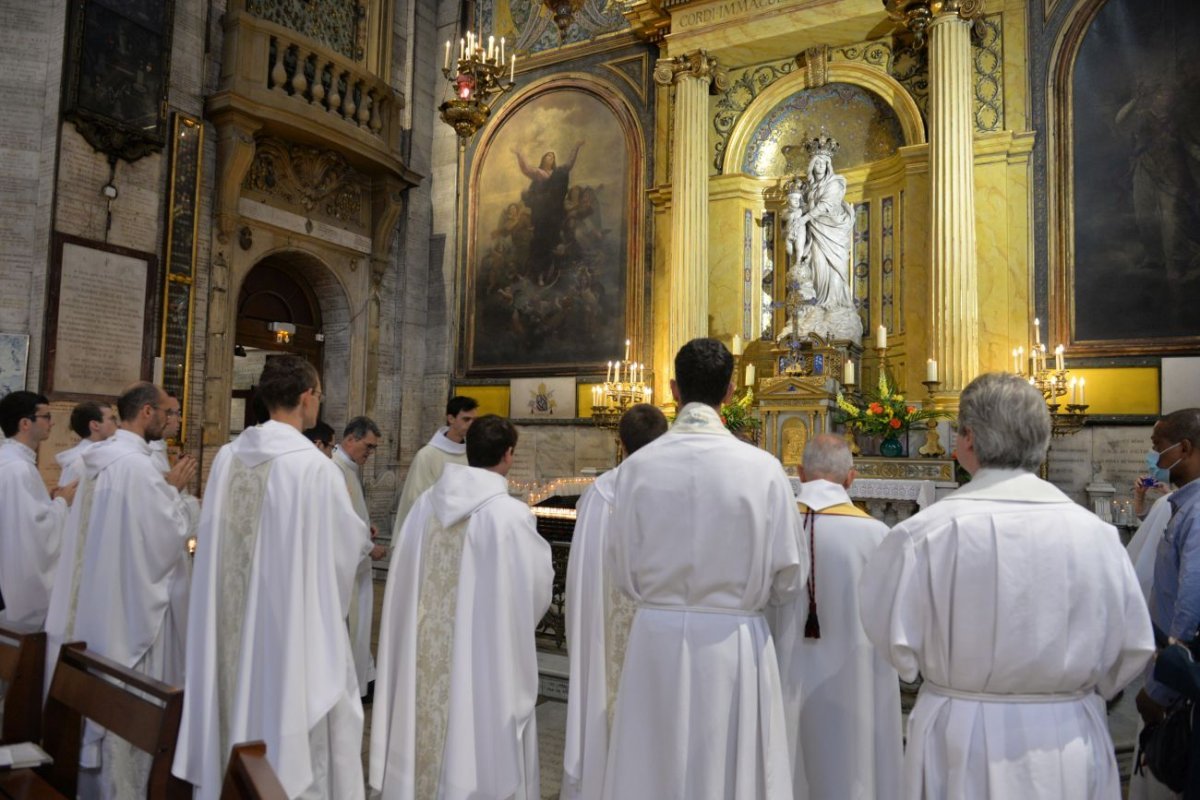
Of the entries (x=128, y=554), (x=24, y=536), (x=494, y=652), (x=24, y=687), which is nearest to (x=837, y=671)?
(x=494, y=652)

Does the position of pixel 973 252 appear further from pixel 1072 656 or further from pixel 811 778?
pixel 1072 656

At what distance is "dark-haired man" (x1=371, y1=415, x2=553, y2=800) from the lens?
3271 millimetres

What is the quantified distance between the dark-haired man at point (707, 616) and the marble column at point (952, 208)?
6.92m

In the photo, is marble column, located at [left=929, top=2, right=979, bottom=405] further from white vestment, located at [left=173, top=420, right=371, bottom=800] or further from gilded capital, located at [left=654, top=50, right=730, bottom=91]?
white vestment, located at [left=173, top=420, right=371, bottom=800]

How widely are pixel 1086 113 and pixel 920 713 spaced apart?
884 cm

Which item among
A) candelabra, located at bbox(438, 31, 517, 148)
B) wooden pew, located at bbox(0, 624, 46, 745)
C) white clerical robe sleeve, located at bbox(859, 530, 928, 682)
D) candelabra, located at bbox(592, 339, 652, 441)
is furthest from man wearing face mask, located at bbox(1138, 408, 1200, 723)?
candelabra, located at bbox(592, 339, 652, 441)

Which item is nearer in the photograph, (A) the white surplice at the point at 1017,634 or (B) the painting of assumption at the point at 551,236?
(A) the white surplice at the point at 1017,634

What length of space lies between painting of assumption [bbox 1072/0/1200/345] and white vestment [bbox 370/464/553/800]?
304 inches

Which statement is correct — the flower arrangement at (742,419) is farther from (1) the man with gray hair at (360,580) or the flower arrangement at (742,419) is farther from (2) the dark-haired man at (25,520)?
(2) the dark-haired man at (25,520)

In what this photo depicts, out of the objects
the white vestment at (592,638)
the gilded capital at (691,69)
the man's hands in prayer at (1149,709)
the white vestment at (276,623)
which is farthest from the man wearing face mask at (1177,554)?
the gilded capital at (691,69)

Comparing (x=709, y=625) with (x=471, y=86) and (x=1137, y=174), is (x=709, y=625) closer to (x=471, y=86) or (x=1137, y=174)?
(x=471, y=86)

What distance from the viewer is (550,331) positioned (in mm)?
12148

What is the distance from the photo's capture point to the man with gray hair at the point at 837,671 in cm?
323

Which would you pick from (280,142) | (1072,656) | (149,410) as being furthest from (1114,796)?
(280,142)
